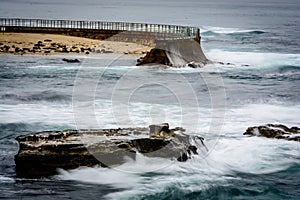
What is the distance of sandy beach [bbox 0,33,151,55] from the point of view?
48.6 meters

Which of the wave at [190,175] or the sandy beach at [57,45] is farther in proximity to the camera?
the sandy beach at [57,45]

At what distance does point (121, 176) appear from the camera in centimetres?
1634

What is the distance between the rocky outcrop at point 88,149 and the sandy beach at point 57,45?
30774 millimetres

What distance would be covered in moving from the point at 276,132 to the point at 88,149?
761 centimetres

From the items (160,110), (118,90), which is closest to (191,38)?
(118,90)

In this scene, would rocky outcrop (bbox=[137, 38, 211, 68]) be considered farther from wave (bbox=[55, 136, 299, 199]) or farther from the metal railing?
wave (bbox=[55, 136, 299, 199])

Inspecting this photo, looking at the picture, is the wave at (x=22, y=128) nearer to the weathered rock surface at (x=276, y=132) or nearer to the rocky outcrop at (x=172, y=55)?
the weathered rock surface at (x=276, y=132)

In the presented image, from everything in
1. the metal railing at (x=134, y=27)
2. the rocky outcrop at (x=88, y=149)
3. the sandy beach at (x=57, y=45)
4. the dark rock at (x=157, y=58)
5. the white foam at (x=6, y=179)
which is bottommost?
the white foam at (x=6, y=179)

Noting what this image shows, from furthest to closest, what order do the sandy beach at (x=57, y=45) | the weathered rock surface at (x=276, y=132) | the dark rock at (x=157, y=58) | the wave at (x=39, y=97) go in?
1. the sandy beach at (x=57, y=45)
2. the dark rock at (x=157, y=58)
3. the wave at (x=39, y=97)
4. the weathered rock surface at (x=276, y=132)

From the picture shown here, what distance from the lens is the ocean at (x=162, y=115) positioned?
15922 millimetres

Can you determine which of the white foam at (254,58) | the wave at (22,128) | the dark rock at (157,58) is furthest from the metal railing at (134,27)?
the wave at (22,128)

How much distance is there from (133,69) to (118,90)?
8615mm

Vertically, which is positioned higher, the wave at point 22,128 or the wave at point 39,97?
the wave at point 39,97

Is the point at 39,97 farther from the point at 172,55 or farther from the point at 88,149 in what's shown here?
the point at 172,55
